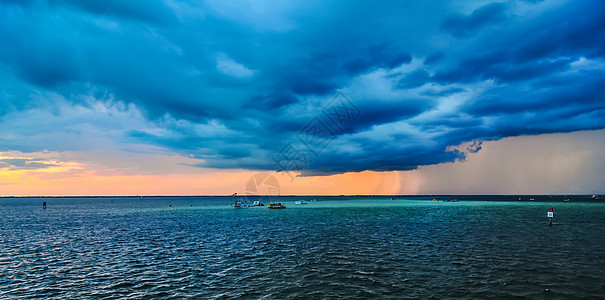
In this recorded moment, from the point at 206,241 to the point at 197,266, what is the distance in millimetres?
18992

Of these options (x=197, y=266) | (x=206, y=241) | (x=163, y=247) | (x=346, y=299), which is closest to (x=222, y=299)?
(x=346, y=299)

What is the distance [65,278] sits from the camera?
93.1ft

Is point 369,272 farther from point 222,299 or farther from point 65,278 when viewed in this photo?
point 65,278

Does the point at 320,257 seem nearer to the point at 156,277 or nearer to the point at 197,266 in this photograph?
the point at 197,266

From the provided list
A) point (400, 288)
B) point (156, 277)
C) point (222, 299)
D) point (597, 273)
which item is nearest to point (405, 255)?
point (400, 288)

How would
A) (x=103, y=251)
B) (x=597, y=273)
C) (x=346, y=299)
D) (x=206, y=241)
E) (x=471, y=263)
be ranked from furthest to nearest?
(x=206, y=241) < (x=103, y=251) < (x=471, y=263) < (x=597, y=273) < (x=346, y=299)

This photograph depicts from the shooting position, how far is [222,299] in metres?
22.1

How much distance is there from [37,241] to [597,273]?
72.6 m

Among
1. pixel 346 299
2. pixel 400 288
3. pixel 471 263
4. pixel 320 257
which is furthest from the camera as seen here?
pixel 320 257

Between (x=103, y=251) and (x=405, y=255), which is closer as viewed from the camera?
(x=405, y=255)

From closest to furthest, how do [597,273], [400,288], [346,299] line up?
[346,299]
[400,288]
[597,273]

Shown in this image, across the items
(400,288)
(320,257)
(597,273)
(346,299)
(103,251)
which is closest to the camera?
(346,299)

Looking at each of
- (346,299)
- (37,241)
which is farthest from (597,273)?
(37,241)

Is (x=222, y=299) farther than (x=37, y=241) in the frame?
No
